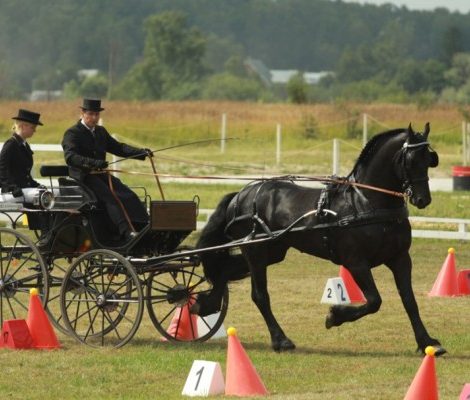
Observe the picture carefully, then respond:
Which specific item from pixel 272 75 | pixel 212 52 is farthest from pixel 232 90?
pixel 272 75

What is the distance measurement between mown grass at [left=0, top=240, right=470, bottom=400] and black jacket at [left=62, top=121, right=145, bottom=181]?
1505 mm

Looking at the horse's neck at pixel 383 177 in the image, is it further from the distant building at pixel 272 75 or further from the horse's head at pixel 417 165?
the distant building at pixel 272 75

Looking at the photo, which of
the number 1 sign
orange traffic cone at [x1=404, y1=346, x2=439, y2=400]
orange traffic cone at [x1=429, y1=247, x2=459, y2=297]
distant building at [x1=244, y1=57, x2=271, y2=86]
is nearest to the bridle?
the number 1 sign

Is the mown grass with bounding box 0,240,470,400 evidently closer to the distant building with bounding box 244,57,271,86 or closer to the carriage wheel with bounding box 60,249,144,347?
the carriage wheel with bounding box 60,249,144,347

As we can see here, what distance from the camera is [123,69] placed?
13325 centimetres

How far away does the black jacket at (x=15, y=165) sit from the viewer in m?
12.0

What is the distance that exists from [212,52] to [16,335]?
141 m

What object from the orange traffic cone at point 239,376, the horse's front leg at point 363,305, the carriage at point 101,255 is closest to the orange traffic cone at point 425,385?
the orange traffic cone at point 239,376

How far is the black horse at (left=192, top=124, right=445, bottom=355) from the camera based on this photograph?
10672 mm

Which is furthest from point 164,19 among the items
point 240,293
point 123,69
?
point 240,293

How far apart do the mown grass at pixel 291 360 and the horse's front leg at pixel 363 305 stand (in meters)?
0.29

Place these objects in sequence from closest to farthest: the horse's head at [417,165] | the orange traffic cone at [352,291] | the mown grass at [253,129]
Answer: the horse's head at [417,165] → the orange traffic cone at [352,291] → the mown grass at [253,129]

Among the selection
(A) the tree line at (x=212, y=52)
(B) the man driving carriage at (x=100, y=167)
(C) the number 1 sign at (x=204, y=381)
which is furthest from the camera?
(A) the tree line at (x=212, y=52)

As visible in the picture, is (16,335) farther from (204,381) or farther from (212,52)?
(212,52)
